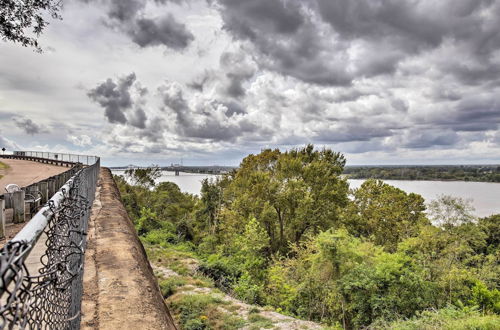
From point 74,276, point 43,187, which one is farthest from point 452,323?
point 43,187

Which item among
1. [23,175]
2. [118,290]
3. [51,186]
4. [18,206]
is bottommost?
[118,290]

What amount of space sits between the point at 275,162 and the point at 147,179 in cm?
2272

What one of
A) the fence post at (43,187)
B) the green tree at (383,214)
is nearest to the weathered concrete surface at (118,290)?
the fence post at (43,187)

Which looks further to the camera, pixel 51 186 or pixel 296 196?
pixel 296 196

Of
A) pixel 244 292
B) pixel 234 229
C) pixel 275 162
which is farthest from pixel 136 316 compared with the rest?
pixel 275 162

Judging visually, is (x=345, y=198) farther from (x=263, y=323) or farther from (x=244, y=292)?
(x=263, y=323)

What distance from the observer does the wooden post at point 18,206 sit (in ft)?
25.7

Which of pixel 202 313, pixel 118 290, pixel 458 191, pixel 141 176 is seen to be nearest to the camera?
pixel 118 290

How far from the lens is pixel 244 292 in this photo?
14742 millimetres

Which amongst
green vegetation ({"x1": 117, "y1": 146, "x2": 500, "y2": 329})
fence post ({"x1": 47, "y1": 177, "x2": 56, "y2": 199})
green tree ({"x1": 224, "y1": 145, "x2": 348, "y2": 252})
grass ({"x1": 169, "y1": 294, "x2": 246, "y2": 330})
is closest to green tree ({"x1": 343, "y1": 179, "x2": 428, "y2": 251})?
green vegetation ({"x1": 117, "y1": 146, "x2": 500, "y2": 329})

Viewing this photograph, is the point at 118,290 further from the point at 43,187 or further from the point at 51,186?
the point at 51,186

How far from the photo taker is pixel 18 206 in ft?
25.8

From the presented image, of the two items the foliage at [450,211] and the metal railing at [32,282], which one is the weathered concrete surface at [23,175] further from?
the foliage at [450,211]

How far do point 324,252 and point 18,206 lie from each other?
1159 cm
